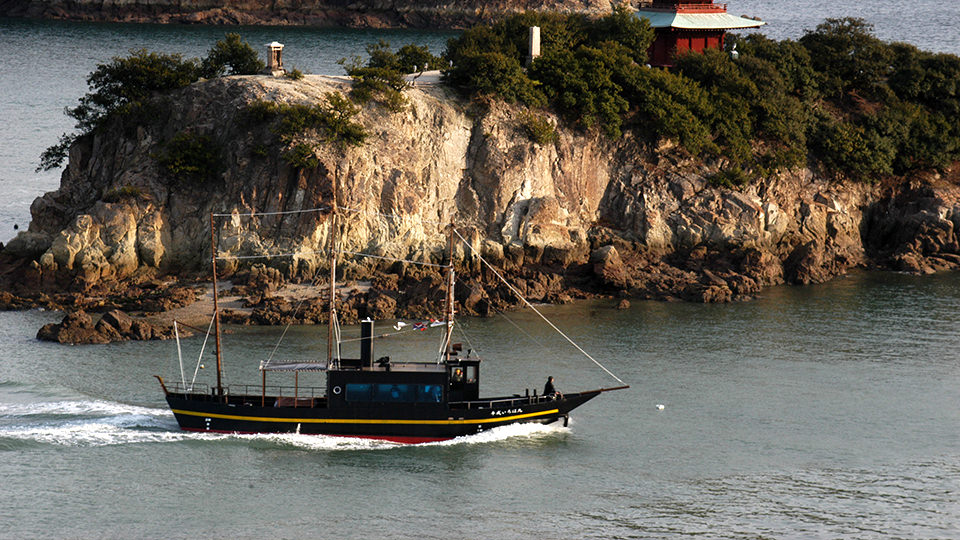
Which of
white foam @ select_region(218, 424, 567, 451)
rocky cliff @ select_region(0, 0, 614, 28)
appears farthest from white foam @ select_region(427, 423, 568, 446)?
rocky cliff @ select_region(0, 0, 614, 28)

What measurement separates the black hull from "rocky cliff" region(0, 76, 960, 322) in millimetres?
15505

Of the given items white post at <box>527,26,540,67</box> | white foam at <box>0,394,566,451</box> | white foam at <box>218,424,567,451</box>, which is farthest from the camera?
white post at <box>527,26,540,67</box>

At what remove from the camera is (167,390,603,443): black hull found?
49.4 m

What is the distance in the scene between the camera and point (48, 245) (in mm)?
71062

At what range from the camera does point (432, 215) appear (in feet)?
240

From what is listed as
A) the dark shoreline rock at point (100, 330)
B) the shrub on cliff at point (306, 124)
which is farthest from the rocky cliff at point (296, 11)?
the dark shoreline rock at point (100, 330)

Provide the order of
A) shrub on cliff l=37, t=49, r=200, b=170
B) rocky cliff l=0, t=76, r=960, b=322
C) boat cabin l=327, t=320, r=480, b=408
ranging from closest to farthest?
boat cabin l=327, t=320, r=480, b=408 < rocky cliff l=0, t=76, r=960, b=322 < shrub on cliff l=37, t=49, r=200, b=170

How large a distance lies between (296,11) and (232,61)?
99.3 meters

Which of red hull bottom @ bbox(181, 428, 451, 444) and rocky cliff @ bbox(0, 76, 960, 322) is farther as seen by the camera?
rocky cliff @ bbox(0, 76, 960, 322)

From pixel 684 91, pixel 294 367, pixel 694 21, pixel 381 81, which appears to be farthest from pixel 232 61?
pixel 294 367

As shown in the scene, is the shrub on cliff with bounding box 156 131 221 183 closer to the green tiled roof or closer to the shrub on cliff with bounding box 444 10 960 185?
the shrub on cliff with bounding box 444 10 960 185

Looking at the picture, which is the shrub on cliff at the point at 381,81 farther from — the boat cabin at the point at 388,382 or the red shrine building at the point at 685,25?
the boat cabin at the point at 388,382

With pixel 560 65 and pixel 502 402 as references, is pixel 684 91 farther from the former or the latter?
pixel 502 402

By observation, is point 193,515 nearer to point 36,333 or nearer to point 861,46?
point 36,333
